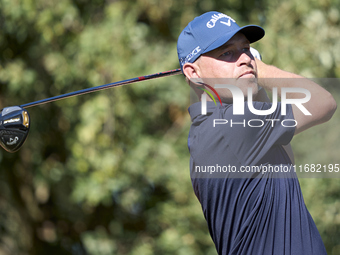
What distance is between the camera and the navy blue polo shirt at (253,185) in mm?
1647

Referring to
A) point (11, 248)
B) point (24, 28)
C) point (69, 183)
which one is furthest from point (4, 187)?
point (24, 28)

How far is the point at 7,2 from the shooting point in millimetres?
4703

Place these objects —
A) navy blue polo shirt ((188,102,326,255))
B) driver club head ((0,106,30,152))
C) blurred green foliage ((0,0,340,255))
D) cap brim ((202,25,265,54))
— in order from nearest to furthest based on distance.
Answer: navy blue polo shirt ((188,102,326,255)) → cap brim ((202,25,265,54)) → driver club head ((0,106,30,152)) → blurred green foliage ((0,0,340,255))

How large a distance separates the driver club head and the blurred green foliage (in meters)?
2.29

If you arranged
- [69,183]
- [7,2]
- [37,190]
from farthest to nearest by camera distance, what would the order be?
[37,190]
[69,183]
[7,2]

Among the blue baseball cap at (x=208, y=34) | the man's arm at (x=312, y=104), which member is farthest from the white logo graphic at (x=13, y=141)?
the man's arm at (x=312, y=104)

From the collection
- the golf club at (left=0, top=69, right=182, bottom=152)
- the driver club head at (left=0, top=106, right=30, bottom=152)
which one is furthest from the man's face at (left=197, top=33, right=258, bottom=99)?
the driver club head at (left=0, top=106, right=30, bottom=152)

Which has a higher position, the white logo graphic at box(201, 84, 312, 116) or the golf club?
the golf club

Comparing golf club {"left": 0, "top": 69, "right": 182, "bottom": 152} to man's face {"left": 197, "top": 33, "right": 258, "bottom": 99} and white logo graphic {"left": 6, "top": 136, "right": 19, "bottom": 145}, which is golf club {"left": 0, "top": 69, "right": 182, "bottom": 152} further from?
man's face {"left": 197, "top": 33, "right": 258, "bottom": 99}

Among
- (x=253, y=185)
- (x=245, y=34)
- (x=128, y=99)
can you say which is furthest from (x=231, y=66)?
(x=128, y=99)

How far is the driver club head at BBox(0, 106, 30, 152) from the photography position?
2.37 m

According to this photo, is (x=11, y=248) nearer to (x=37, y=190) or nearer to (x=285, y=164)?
(x=37, y=190)

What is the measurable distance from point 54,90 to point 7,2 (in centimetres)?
102

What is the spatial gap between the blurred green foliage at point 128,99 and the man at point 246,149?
95.4 inches
